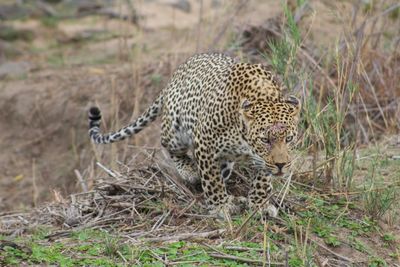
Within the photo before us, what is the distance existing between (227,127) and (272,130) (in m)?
0.53

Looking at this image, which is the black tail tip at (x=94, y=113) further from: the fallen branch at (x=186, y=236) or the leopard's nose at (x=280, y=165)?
the leopard's nose at (x=280, y=165)

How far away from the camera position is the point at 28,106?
12.6m

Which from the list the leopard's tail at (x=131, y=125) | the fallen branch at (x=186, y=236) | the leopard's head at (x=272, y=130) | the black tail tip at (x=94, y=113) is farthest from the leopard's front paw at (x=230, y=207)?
the black tail tip at (x=94, y=113)

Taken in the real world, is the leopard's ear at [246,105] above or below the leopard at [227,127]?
above

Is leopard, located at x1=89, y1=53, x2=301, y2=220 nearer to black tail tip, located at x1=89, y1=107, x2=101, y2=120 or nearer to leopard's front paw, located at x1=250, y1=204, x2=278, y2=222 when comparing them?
leopard's front paw, located at x1=250, y1=204, x2=278, y2=222

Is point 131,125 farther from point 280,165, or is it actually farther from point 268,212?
point 280,165

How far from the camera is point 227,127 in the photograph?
6.76 meters

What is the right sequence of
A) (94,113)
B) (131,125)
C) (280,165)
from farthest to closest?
(131,125) → (94,113) → (280,165)

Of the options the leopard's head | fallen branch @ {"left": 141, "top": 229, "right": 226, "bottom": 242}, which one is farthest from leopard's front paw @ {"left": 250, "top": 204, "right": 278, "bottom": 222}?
the leopard's head

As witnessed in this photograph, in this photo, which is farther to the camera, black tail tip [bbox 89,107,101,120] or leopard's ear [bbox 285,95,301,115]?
black tail tip [bbox 89,107,101,120]

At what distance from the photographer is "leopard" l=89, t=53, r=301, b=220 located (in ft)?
20.9

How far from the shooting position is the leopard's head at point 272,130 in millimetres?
6258

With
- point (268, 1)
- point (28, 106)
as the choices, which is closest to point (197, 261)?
point (28, 106)

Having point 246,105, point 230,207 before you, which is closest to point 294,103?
point 246,105
